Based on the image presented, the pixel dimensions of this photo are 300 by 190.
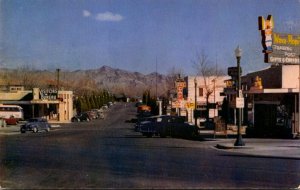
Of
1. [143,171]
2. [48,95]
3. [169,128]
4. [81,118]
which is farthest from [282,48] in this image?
[81,118]

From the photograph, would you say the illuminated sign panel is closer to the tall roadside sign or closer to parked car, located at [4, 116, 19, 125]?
the tall roadside sign

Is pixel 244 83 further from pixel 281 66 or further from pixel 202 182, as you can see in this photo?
pixel 202 182

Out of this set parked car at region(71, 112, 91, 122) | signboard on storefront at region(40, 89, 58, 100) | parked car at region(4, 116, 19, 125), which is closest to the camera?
parked car at region(4, 116, 19, 125)

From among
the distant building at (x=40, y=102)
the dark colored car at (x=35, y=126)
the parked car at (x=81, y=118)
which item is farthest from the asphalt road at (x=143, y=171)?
the parked car at (x=81, y=118)

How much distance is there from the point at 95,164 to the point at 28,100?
133 ft

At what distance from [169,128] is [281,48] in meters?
8.83

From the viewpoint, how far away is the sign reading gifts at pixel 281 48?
93.0 ft

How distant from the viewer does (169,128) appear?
109 ft

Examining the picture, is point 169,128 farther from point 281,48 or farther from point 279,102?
point 281,48

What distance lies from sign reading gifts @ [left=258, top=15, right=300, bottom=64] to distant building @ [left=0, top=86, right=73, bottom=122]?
24426 millimetres

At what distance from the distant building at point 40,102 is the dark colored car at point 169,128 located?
16.1 m

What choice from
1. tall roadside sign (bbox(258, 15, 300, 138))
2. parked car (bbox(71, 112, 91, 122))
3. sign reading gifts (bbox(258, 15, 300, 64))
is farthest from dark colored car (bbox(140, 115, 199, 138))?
parked car (bbox(71, 112, 91, 122))

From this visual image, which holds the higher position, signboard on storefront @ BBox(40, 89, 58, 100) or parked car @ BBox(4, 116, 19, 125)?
signboard on storefront @ BBox(40, 89, 58, 100)

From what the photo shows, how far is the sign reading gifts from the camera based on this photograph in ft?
93.0
